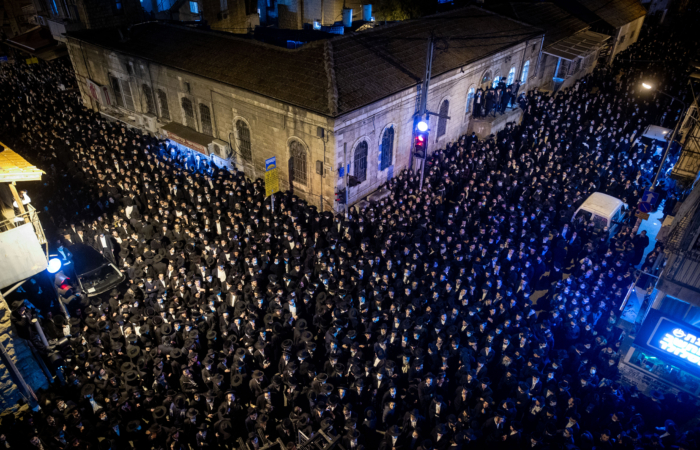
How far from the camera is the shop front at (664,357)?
9812mm

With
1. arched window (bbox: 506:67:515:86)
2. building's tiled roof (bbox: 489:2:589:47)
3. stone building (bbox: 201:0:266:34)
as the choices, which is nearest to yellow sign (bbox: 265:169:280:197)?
arched window (bbox: 506:67:515:86)

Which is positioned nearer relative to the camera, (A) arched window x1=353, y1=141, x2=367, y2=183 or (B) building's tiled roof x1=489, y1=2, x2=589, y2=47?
(A) arched window x1=353, y1=141, x2=367, y2=183

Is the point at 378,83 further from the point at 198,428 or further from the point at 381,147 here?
the point at 198,428

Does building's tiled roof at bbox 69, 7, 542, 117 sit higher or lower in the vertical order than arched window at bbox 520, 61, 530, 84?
higher

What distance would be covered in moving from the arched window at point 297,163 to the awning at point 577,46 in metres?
19.8

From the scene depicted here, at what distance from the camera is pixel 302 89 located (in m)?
16.5

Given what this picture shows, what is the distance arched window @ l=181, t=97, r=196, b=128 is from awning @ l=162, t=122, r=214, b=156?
305mm

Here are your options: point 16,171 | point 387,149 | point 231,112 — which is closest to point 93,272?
point 16,171

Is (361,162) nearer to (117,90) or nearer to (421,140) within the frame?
(421,140)

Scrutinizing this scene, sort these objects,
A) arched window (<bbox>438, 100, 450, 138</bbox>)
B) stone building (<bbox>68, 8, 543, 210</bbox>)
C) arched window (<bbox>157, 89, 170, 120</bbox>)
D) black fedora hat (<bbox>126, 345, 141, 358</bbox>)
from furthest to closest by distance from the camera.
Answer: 1. arched window (<bbox>157, 89, 170, 120</bbox>)
2. arched window (<bbox>438, 100, 450, 138</bbox>)
3. stone building (<bbox>68, 8, 543, 210</bbox>)
4. black fedora hat (<bbox>126, 345, 141, 358</bbox>)

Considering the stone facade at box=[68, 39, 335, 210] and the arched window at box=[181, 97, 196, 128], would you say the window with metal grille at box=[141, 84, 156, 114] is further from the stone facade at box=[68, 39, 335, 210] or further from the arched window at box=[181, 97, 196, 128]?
the arched window at box=[181, 97, 196, 128]

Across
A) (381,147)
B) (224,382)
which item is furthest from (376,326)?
(381,147)

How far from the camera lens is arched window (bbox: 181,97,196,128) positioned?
21031 mm

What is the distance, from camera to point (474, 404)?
9.20 m
